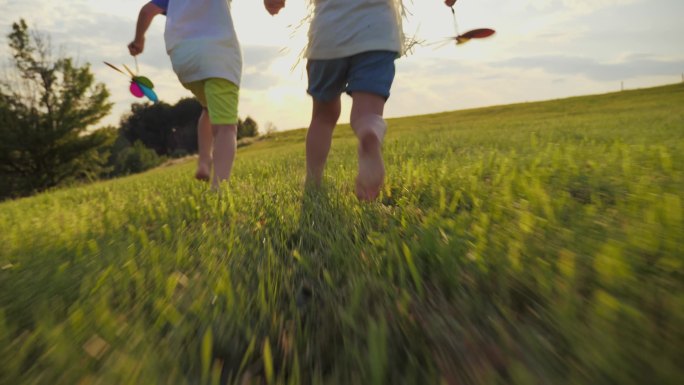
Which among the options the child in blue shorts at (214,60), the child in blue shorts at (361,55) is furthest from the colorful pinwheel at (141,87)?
the child in blue shorts at (361,55)

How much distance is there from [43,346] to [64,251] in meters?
0.82

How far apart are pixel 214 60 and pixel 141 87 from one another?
141 cm

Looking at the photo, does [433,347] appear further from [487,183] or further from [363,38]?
[363,38]

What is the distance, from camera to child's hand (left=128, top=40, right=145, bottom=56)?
3.81 m

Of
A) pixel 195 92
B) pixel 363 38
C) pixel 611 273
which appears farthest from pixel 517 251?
pixel 195 92

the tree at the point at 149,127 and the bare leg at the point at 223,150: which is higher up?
the tree at the point at 149,127

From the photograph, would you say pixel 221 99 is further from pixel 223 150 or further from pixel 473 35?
pixel 473 35

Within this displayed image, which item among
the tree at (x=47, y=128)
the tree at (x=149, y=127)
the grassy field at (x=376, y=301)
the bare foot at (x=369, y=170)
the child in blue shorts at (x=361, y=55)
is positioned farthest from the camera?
the tree at (x=149, y=127)

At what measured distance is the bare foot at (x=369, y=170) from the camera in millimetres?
2043

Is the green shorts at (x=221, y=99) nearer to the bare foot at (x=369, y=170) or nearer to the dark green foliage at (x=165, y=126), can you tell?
the bare foot at (x=369, y=170)

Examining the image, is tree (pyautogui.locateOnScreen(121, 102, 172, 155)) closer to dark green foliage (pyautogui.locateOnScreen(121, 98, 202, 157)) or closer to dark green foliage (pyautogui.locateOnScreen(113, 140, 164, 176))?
dark green foliage (pyautogui.locateOnScreen(121, 98, 202, 157))

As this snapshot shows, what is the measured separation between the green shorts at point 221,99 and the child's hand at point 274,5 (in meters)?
0.71

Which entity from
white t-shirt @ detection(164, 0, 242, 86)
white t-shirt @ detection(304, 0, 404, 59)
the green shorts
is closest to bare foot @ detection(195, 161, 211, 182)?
the green shorts

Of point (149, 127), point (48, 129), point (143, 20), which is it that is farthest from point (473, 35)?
point (149, 127)
